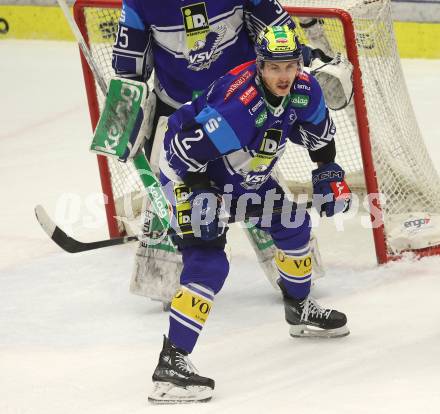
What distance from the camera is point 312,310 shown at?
3.61 metres

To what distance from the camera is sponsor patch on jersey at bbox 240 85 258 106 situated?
3.10 meters

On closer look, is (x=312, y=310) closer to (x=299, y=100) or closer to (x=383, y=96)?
(x=299, y=100)

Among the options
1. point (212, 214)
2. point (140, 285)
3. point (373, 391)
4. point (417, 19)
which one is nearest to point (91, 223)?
point (140, 285)

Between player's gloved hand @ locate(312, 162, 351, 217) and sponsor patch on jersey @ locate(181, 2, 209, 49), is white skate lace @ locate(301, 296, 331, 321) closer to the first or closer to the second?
player's gloved hand @ locate(312, 162, 351, 217)

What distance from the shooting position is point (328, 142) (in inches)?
135

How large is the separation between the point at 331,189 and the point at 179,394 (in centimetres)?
76

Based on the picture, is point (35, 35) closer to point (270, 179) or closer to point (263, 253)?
point (263, 253)

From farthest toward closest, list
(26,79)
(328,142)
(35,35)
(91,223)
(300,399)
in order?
(35,35)
(26,79)
(91,223)
(328,142)
(300,399)

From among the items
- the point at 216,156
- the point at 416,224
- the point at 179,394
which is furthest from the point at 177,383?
the point at 416,224

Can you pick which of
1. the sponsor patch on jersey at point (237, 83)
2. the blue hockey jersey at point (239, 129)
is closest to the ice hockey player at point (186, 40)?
the blue hockey jersey at point (239, 129)

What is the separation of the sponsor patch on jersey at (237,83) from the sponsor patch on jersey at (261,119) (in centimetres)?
9

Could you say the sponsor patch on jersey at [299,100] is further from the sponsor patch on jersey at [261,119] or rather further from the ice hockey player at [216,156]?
the sponsor patch on jersey at [261,119]

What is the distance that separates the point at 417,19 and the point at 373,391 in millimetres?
4292

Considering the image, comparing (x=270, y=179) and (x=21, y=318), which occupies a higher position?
(x=270, y=179)
